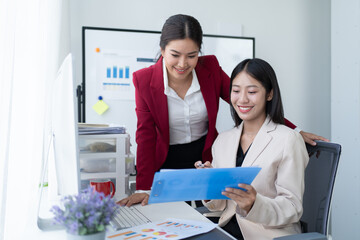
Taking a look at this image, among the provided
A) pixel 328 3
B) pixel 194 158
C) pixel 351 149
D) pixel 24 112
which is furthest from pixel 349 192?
pixel 24 112

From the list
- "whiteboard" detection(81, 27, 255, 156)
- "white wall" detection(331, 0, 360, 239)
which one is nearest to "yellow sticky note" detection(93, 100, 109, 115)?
"whiteboard" detection(81, 27, 255, 156)

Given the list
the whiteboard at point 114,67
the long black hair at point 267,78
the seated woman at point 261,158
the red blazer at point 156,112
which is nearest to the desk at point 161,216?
the seated woman at point 261,158

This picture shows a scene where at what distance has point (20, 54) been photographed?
863 mm

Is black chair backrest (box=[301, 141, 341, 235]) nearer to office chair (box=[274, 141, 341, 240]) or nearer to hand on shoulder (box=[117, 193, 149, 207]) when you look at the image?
office chair (box=[274, 141, 341, 240])

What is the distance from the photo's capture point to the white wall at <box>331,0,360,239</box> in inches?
95.9

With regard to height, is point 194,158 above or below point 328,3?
below

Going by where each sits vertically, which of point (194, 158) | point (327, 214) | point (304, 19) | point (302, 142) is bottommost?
point (327, 214)

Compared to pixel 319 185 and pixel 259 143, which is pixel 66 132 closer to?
pixel 259 143

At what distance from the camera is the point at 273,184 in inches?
47.0

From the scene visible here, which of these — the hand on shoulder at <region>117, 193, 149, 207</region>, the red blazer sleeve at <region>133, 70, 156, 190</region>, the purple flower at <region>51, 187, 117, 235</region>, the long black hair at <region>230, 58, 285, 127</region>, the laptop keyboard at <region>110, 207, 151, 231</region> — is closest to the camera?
the purple flower at <region>51, 187, 117, 235</region>

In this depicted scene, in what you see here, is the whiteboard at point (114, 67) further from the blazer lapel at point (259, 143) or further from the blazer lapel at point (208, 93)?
the blazer lapel at point (259, 143)

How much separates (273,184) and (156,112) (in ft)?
2.15

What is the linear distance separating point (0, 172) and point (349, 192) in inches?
98.5

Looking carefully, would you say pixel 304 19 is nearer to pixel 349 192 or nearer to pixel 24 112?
pixel 349 192
